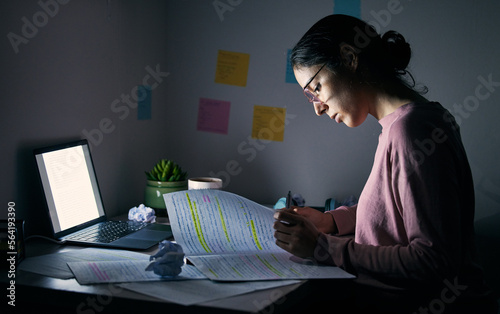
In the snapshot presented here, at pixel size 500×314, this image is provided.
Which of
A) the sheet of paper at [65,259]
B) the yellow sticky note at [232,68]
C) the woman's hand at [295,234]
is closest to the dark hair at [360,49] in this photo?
the woman's hand at [295,234]

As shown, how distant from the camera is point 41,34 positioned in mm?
1260

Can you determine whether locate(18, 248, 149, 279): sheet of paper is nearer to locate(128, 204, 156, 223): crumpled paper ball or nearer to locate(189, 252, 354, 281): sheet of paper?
locate(189, 252, 354, 281): sheet of paper

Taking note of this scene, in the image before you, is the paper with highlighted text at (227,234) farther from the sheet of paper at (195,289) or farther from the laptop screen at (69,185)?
the laptop screen at (69,185)

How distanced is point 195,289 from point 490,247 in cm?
114

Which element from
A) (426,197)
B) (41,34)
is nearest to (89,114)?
(41,34)

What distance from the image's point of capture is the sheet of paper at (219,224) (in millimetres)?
1156

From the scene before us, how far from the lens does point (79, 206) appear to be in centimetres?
137

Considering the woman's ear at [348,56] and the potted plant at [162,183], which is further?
the potted plant at [162,183]

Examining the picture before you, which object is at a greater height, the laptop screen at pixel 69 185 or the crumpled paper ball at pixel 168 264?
the laptop screen at pixel 69 185

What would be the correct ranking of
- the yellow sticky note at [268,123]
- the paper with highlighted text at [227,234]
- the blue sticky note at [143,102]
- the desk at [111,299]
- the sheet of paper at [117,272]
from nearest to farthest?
the desk at [111,299], the sheet of paper at [117,272], the paper with highlighted text at [227,234], the blue sticky note at [143,102], the yellow sticky note at [268,123]

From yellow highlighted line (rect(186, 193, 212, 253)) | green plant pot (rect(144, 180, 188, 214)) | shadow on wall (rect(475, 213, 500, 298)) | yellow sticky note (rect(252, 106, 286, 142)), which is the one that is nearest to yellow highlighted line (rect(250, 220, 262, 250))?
yellow highlighted line (rect(186, 193, 212, 253))

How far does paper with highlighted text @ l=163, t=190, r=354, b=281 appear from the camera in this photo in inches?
41.2

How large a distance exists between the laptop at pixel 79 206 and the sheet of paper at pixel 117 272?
0.50ft

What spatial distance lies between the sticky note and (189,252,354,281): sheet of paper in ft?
2.78
